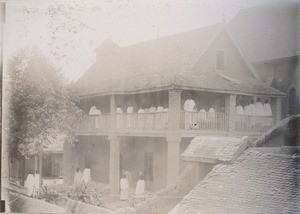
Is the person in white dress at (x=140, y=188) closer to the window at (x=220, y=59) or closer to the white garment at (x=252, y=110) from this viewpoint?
the white garment at (x=252, y=110)

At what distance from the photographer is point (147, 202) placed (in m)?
5.02

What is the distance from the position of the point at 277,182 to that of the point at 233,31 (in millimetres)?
1743

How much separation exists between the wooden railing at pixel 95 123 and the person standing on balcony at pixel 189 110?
999 millimetres

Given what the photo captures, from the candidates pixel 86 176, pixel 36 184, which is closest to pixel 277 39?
pixel 86 176

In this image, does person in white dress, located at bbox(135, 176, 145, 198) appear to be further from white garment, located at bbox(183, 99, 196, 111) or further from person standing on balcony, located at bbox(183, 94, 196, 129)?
white garment, located at bbox(183, 99, 196, 111)

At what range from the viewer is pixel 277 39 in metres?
5.04

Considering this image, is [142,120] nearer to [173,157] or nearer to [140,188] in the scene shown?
[173,157]

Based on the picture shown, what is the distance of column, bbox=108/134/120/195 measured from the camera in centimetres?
518

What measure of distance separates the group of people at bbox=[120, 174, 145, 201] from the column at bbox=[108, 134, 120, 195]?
0.26 ft

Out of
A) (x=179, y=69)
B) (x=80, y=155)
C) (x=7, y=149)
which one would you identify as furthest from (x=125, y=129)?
(x=7, y=149)

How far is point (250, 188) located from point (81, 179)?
1.97 m

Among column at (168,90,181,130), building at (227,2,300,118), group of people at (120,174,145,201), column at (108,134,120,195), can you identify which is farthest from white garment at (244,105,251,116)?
column at (108,134,120,195)

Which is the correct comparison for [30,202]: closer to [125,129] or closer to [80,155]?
[80,155]

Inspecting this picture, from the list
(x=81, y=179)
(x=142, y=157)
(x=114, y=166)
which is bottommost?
(x=81, y=179)
